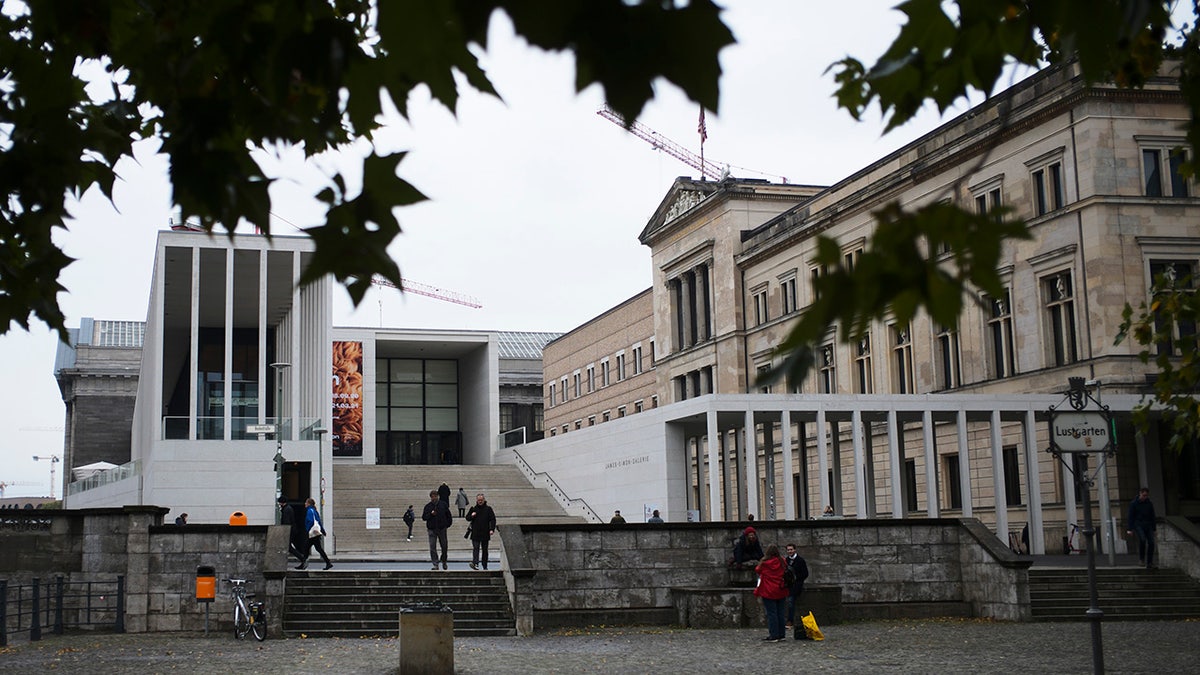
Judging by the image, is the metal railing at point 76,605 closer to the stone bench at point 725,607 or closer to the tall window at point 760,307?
the stone bench at point 725,607

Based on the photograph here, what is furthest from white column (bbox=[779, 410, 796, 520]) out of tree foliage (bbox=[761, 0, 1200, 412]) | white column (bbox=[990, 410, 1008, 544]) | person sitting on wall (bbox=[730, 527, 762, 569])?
tree foliage (bbox=[761, 0, 1200, 412])

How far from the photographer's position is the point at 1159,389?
14.7 metres

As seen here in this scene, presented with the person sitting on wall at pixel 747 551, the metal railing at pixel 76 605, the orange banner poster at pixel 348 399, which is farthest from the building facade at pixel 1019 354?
the orange banner poster at pixel 348 399

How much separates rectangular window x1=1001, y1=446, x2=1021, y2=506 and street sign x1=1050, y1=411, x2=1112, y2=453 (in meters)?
33.5

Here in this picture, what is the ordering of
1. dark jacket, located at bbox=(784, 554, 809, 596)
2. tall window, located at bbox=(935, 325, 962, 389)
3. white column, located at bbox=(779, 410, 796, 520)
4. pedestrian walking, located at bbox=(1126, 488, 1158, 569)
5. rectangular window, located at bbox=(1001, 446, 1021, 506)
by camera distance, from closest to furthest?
dark jacket, located at bbox=(784, 554, 809, 596) < pedestrian walking, located at bbox=(1126, 488, 1158, 569) < white column, located at bbox=(779, 410, 796, 520) < rectangular window, located at bbox=(1001, 446, 1021, 506) < tall window, located at bbox=(935, 325, 962, 389)

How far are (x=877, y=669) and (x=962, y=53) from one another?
48.1ft

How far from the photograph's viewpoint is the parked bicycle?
2298cm

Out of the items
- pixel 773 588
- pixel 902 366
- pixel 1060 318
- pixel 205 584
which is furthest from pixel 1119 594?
pixel 902 366

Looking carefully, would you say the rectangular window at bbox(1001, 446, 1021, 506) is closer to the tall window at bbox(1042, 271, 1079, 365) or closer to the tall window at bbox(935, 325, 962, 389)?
the tall window at bbox(935, 325, 962, 389)

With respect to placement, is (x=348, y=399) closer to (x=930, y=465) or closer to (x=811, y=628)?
(x=930, y=465)

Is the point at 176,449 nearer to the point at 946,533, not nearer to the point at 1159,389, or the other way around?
the point at 946,533

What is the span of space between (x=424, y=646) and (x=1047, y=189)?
33531 millimetres

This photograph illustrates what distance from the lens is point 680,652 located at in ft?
65.3

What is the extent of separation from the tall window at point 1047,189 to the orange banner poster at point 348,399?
47.0 m
